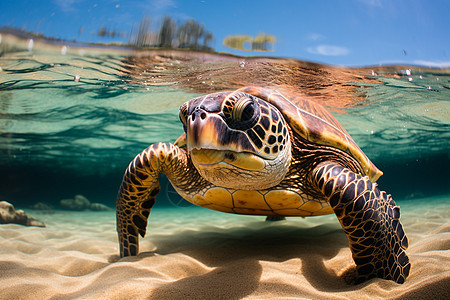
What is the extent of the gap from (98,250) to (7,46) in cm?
497

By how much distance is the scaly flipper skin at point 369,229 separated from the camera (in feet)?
5.98

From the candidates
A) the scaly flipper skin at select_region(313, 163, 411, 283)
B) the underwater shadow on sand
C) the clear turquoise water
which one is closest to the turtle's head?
the scaly flipper skin at select_region(313, 163, 411, 283)

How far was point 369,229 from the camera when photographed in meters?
1.86

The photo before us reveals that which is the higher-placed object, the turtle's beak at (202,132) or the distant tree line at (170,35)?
the distant tree line at (170,35)

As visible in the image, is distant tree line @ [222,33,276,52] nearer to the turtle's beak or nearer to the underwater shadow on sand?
the underwater shadow on sand

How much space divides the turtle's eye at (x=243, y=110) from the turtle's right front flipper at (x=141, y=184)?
103 cm

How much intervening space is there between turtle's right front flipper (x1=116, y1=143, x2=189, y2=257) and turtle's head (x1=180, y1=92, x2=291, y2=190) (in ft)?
2.52

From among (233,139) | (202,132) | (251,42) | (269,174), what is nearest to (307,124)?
(269,174)

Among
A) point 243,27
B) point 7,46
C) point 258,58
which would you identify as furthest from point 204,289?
point 7,46

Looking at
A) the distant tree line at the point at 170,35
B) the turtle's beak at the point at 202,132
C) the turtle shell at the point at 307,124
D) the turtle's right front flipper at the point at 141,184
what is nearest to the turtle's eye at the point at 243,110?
the turtle's beak at the point at 202,132

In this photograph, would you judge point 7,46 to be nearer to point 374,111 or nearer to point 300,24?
point 300,24

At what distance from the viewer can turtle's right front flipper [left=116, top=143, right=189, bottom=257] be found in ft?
8.44

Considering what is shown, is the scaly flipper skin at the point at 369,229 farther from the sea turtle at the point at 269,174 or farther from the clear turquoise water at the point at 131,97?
the clear turquoise water at the point at 131,97

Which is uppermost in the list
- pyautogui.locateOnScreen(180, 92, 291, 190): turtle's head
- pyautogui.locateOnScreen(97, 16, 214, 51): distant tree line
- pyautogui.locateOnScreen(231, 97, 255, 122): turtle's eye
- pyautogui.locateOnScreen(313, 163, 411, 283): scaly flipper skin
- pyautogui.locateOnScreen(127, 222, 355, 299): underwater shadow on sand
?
pyautogui.locateOnScreen(97, 16, 214, 51): distant tree line
